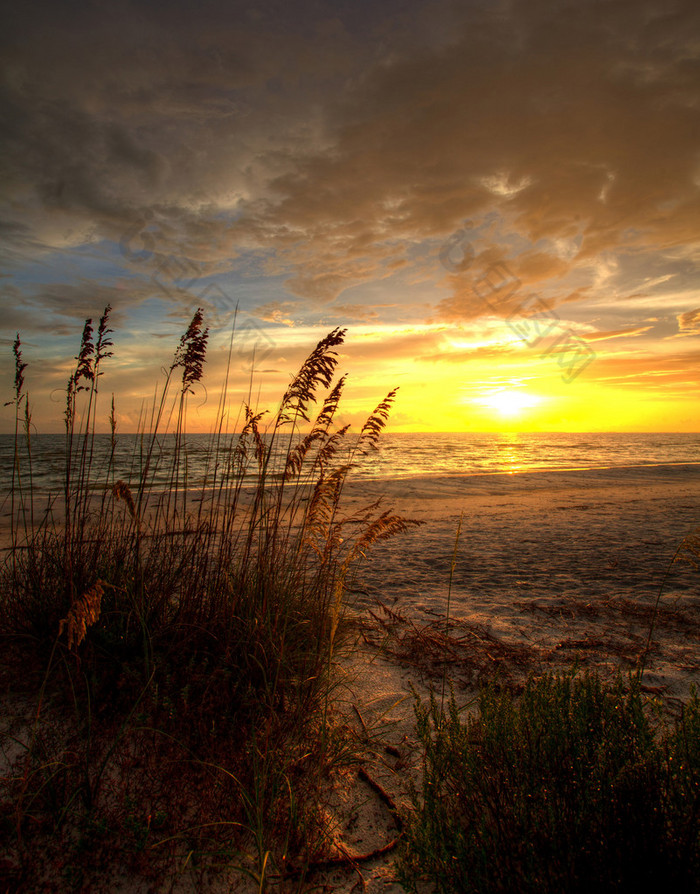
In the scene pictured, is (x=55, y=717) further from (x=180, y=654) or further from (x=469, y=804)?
(x=469, y=804)

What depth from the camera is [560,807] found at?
65.5 inches

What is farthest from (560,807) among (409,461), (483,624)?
(409,461)

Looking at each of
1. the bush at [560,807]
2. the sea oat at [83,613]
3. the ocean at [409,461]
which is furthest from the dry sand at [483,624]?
the ocean at [409,461]

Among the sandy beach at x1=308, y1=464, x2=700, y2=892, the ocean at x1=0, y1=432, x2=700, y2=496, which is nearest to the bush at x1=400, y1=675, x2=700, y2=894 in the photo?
the sandy beach at x1=308, y1=464, x2=700, y2=892

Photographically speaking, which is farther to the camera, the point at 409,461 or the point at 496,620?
the point at 409,461

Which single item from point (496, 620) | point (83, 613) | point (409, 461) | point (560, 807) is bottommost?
point (496, 620)

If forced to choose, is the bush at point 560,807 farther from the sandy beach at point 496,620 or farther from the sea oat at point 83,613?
the sea oat at point 83,613

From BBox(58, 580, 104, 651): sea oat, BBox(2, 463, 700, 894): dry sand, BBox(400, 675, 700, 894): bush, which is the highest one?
BBox(58, 580, 104, 651): sea oat

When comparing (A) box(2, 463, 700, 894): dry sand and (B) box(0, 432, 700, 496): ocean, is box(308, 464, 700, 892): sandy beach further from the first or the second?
(B) box(0, 432, 700, 496): ocean

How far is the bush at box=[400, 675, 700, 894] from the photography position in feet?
4.74

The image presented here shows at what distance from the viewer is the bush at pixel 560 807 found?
1444 mm

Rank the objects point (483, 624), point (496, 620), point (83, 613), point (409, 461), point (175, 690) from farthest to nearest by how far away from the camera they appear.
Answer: point (409, 461) < point (496, 620) < point (483, 624) < point (175, 690) < point (83, 613)

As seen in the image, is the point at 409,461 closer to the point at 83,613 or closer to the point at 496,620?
the point at 496,620

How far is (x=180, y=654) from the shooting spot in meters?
2.61
